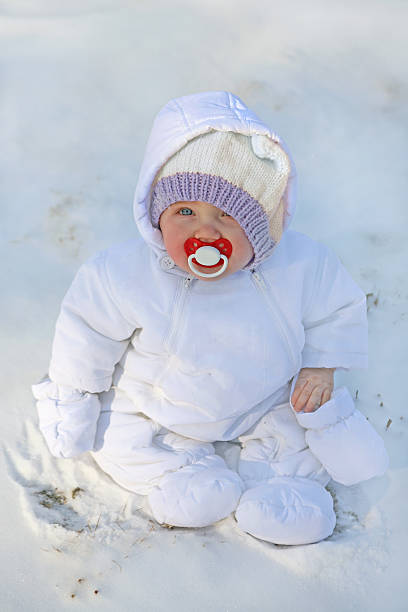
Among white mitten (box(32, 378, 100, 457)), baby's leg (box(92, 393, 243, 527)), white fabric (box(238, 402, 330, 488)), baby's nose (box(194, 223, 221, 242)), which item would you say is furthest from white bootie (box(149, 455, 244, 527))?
baby's nose (box(194, 223, 221, 242))

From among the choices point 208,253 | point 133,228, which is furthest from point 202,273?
point 133,228

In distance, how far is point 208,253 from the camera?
164 centimetres

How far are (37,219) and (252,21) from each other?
65.9 inches

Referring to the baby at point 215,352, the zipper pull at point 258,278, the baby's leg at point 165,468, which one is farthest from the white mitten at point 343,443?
the zipper pull at point 258,278

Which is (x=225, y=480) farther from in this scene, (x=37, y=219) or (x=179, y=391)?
(x=37, y=219)

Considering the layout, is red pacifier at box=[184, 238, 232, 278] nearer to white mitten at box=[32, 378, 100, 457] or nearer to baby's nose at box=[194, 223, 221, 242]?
baby's nose at box=[194, 223, 221, 242]

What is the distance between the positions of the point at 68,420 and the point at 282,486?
0.57 m

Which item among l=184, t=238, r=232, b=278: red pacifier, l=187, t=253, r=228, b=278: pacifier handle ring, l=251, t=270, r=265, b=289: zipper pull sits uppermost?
l=184, t=238, r=232, b=278: red pacifier

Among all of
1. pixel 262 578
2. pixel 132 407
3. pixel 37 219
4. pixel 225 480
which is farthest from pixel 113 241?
pixel 262 578

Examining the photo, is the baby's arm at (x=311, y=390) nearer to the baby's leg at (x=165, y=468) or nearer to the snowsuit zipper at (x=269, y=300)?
the snowsuit zipper at (x=269, y=300)

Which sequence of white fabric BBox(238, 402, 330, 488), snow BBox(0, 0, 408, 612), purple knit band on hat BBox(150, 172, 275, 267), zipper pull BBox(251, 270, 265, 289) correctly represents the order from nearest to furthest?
1. purple knit band on hat BBox(150, 172, 275, 267)
2. snow BBox(0, 0, 408, 612)
3. zipper pull BBox(251, 270, 265, 289)
4. white fabric BBox(238, 402, 330, 488)

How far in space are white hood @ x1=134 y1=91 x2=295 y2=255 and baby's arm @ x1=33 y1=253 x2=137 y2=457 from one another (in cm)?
20

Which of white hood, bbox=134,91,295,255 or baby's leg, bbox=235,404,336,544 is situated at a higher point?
white hood, bbox=134,91,295,255

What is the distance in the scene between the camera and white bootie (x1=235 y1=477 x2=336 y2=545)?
1786mm
